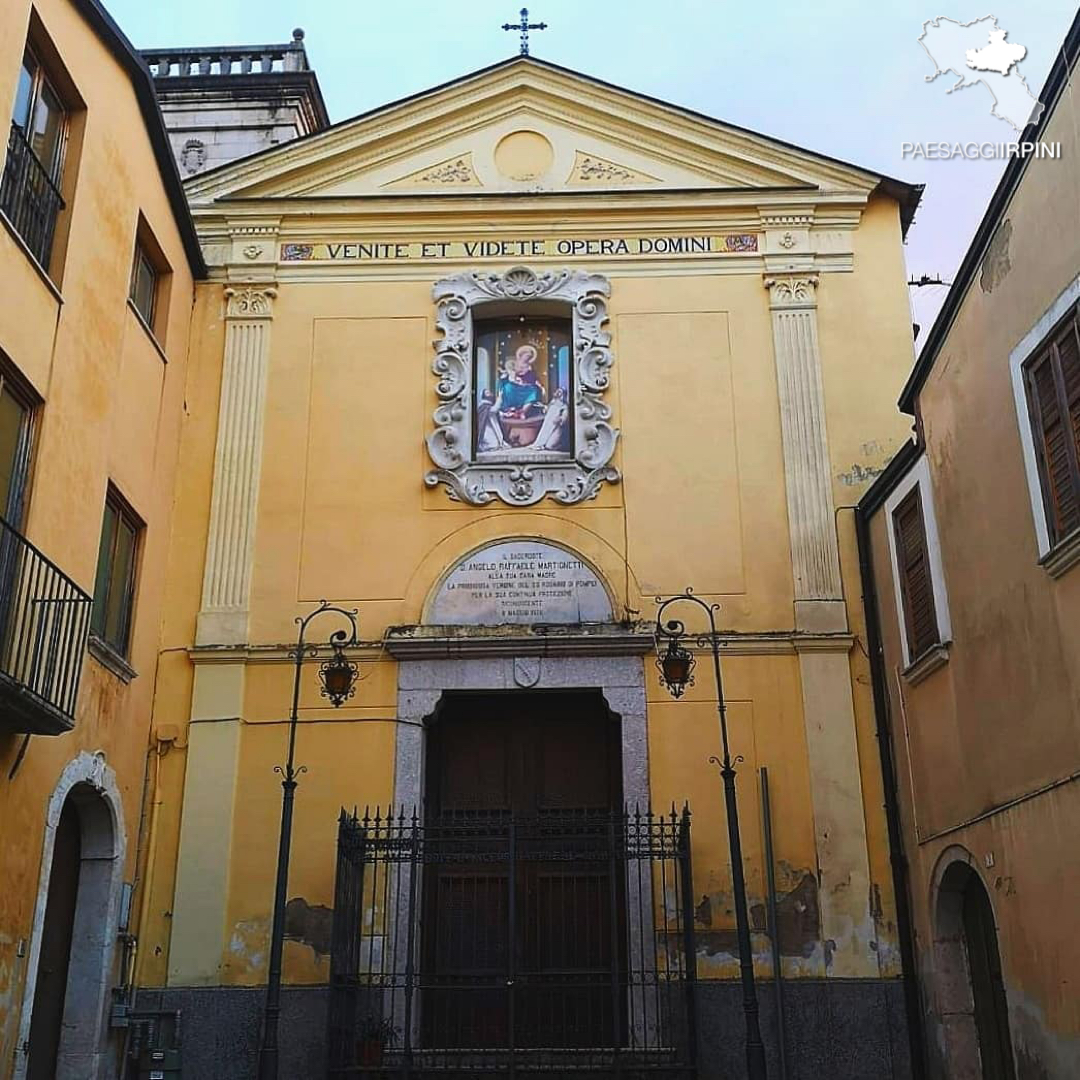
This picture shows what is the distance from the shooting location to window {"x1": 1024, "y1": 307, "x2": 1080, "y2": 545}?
27.8 ft

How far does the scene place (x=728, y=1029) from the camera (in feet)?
37.3

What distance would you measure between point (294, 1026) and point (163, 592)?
436cm

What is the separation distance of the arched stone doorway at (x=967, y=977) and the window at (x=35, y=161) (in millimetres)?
8880

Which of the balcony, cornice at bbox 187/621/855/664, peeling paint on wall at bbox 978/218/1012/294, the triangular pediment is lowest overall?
the balcony

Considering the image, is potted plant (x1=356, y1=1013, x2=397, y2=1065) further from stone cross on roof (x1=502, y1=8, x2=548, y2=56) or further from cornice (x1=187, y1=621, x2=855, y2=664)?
stone cross on roof (x1=502, y1=8, x2=548, y2=56)

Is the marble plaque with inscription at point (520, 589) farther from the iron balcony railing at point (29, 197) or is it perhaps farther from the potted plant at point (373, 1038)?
the iron balcony railing at point (29, 197)

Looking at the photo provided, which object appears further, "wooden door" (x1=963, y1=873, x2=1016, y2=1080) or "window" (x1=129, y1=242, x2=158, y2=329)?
"window" (x1=129, y1=242, x2=158, y2=329)

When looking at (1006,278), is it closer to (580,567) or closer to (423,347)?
(580,567)

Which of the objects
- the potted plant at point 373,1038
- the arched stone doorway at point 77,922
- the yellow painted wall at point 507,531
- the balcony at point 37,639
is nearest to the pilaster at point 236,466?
the yellow painted wall at point 507,531

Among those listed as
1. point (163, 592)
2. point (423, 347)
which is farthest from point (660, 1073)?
point (423, 347)

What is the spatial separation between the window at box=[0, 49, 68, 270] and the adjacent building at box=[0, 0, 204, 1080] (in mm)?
20

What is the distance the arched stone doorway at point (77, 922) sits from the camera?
34.6ft

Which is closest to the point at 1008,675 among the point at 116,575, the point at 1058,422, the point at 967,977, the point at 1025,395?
the point at 1058,422

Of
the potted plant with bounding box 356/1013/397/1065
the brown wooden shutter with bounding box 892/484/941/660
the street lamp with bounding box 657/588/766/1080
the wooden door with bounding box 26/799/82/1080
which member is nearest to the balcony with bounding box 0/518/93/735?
the wooden door with bounding box 26/799/82/1080
